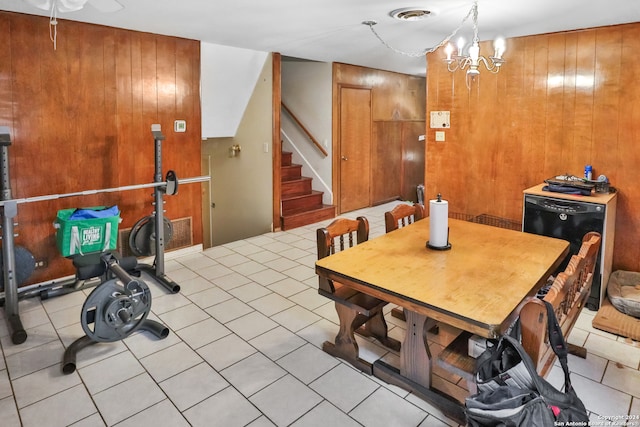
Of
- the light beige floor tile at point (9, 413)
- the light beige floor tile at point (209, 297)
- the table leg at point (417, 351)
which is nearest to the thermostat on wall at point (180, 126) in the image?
the light beige floor tile at point (209, 297)

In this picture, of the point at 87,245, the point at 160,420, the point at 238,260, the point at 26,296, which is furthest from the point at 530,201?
the point at 26,296

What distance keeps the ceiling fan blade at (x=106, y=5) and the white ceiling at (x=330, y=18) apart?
4cm

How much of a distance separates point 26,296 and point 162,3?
261 centimetres

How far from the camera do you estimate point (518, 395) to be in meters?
1.67

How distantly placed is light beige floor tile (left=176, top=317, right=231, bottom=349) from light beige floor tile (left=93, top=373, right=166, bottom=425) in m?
0.46

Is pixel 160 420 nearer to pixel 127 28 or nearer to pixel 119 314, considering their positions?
pixel 119 314

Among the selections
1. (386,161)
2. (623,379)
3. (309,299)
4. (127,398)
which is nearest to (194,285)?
(309,299)

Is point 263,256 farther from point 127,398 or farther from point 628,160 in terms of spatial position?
point 628,160

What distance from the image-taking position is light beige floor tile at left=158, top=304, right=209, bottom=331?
330 cm

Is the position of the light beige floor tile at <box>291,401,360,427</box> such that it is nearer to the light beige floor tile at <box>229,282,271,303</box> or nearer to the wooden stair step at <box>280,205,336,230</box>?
the light beige floor tile at <box>229,282,271,303</box>

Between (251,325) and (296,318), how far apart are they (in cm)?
35

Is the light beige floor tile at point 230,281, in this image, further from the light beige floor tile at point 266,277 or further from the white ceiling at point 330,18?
the white ceiling at point 330,18

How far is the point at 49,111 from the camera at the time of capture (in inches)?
149

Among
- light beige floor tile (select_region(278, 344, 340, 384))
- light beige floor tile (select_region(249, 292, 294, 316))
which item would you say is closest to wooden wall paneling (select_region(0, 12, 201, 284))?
light beige floor tile (select_region(249, 292, 294, 316))
